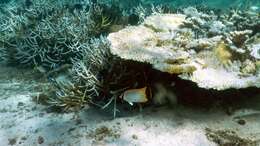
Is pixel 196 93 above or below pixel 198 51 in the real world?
below

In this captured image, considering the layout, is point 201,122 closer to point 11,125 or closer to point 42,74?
point 11,125

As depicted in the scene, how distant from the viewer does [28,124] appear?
13.0ft

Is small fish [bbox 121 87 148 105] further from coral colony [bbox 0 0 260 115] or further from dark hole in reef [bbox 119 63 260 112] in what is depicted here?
dark hole in reef [bbox 119 63 260 112]

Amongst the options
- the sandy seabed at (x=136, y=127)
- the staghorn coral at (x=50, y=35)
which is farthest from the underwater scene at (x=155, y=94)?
the staghorn coral at (x=50, y=35)

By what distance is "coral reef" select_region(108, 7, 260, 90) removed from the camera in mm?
3357

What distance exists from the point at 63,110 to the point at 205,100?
5.62 ft

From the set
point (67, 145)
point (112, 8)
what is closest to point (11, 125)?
point (67, 145)

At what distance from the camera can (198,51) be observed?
3.89 metres

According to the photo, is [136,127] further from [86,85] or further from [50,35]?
[50,35]

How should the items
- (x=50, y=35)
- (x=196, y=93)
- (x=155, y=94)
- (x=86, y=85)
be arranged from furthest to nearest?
(x=50, y=35)
(x=86, y=85)
(x=155, y=94)
(x=196, y=93)

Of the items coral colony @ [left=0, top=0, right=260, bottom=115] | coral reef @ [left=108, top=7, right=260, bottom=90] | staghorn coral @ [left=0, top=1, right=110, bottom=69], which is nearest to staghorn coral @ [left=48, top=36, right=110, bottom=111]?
coral colony @ [left=0, top=0, right=260, bottom=115]

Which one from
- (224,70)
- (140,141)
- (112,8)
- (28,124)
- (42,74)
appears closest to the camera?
(140,141)

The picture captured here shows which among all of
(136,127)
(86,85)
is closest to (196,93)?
(136,127)

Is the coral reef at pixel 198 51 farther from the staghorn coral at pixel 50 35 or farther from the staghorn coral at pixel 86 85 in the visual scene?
the staghorn coral at pixel 50 35
